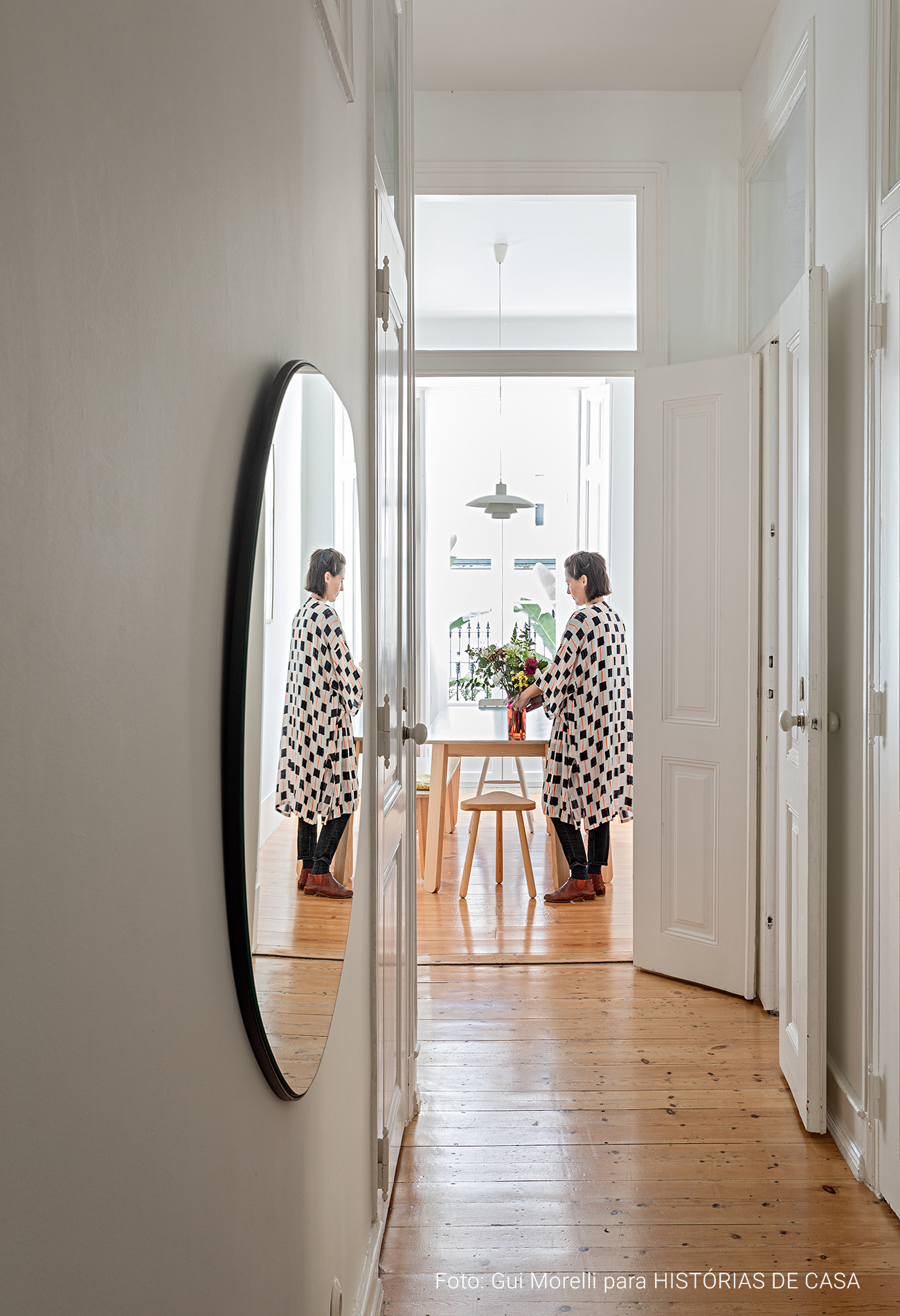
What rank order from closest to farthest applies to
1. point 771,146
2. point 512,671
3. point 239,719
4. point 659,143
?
point 239,719
point 771,146
point 659,143
point 512,671

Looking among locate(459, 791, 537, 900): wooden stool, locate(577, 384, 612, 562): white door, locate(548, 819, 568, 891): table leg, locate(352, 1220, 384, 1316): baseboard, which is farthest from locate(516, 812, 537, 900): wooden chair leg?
locate(577, 384, 612, 562): white door

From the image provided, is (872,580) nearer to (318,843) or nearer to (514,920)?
(318,843)

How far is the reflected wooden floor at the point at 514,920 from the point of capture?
3.77 meters

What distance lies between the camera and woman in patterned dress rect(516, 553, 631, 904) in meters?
4.45

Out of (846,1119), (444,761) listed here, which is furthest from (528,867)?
(846,1119)

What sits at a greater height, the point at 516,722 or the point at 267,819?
the point at 267,819

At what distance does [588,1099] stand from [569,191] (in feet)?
10.4

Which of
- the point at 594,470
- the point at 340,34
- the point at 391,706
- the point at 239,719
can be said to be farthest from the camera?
the point at 594,470

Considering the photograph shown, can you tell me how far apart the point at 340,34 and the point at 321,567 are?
848mm

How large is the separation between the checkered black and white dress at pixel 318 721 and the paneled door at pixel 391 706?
1.63 ft

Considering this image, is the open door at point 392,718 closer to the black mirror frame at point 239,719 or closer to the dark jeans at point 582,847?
the black mirror frame at point 239,719

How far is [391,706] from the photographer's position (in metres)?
2.24

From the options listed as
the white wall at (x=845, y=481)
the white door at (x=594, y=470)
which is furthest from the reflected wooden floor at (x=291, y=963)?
the white door at (x=594, y=470)

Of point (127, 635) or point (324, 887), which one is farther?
point (324, 887)
